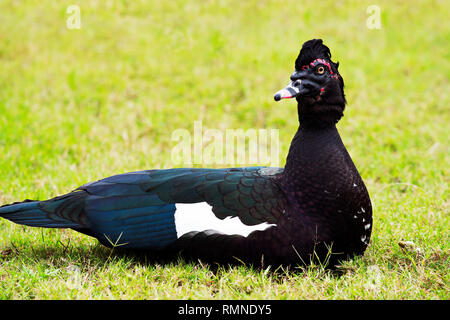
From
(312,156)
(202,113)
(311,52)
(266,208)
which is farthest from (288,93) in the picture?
(202,113)

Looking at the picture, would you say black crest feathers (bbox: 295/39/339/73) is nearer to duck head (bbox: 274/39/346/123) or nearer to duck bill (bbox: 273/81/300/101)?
duck head (bbox: 274/39/346/123)

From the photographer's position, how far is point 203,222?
3227 mm

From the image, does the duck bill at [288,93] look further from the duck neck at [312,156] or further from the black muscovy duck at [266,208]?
the duck neck at [312,156]

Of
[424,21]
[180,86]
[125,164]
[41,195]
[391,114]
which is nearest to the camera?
[41,195]

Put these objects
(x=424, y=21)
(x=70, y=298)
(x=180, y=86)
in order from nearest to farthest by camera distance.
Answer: (x=70, y=298), (x=180, y=86), (x=424, y=21)

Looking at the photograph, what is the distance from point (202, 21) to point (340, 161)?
259 inches

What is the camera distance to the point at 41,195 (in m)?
4.80

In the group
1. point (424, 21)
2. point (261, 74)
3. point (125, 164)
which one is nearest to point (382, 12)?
point (424, 21)

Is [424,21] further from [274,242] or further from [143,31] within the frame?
[274,242]

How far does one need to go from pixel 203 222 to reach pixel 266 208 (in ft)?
1.28

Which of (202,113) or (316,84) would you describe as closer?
(316,84)

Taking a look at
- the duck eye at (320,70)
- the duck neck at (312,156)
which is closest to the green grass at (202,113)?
the duck neck at (312,156)

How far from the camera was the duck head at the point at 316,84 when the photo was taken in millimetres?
3230

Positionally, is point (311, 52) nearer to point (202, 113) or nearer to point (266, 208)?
point (266, 208)
